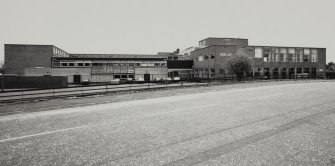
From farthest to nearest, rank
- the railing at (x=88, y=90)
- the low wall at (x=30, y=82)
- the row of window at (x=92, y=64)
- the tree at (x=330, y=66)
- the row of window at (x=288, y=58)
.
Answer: the tree at (x=330, y=66) < the row of window at (x=92, y=64) < the row of window at (x=288, y=58) < the low wall at (x=30, y=82) < the railing at (x=88, y=90)

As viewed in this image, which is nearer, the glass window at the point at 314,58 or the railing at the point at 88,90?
the railing at the point at 88,90

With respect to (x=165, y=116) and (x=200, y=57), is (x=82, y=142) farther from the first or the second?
(x=200, y=57)

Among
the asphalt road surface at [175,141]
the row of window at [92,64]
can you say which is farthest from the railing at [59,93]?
the row of window at [92,64]

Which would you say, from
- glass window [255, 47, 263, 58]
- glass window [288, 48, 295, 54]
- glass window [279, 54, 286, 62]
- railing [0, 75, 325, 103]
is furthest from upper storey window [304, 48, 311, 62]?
glass window [255, 47, 263, 58]

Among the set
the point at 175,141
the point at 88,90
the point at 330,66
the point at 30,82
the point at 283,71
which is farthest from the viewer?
the point at 330,66

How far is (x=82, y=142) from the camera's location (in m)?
5.27

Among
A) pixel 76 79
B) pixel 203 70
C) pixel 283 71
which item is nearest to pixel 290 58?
pixel 283 71

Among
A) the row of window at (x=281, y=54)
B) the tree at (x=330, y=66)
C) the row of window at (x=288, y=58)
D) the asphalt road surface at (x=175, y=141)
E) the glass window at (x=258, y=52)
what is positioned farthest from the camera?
the tree at (x=330, y=66)

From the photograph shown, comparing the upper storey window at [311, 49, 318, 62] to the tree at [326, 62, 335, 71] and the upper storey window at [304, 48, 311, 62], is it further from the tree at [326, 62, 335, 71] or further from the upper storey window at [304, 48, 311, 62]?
the tree at [326, 62, 335, 71]

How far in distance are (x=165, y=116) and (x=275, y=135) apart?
3.93 meters

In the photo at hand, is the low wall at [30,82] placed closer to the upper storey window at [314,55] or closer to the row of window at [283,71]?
the row of window at [283,71]

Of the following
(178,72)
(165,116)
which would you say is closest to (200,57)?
(178,72)

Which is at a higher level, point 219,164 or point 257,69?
point 257,69

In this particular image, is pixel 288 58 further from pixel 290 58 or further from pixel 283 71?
pixel 283 71
